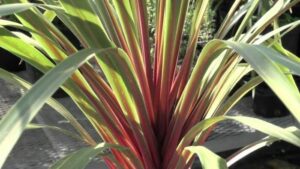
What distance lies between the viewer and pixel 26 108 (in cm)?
46

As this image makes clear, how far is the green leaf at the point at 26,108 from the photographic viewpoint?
44 centimetres

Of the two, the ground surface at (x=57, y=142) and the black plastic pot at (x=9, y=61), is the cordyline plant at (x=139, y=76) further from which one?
the black plastic pot at (x=9, y=61)

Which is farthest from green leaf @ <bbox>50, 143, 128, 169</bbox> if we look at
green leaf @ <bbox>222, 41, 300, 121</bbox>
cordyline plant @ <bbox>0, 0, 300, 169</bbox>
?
green leaf @ <bbox>222, 41, 300, 121</bbox>

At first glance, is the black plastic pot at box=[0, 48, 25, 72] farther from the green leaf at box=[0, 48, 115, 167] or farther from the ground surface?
the green leaf at box=[0, 48, 115, 167]

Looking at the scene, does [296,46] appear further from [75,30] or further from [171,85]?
[75,30]

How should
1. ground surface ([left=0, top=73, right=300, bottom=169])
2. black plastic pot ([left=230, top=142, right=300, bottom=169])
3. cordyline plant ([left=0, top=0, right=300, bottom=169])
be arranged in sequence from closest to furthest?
cordyline plant ([left=0, top=0, right=300, bottom=169])
black plastic pot ([left=230, top=142, right=300, bottom=169])
ground surface ([left=0, top=73, right=300, bottom=169])

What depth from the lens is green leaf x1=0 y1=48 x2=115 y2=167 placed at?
0.44 meters

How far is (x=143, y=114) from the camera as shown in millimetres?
829

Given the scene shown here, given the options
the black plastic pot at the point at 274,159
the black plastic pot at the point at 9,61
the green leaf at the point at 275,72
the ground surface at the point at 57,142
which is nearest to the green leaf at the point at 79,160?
the green leaf at the point at 275,72

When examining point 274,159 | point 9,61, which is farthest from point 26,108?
point 9,61

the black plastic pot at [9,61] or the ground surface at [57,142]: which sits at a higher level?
the black plastic pot at [9,61]

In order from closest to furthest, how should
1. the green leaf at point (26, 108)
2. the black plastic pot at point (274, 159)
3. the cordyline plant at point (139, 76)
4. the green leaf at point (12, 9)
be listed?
the green leaf at point (26, 108), the green leaf at point (12, 9), the cordyline plant at point (139, 76), the black plastic pot at point (274, 159)

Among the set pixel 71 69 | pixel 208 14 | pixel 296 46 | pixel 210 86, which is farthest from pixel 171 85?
pixel 296 46

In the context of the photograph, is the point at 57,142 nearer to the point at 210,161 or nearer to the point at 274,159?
the point at 274,159
